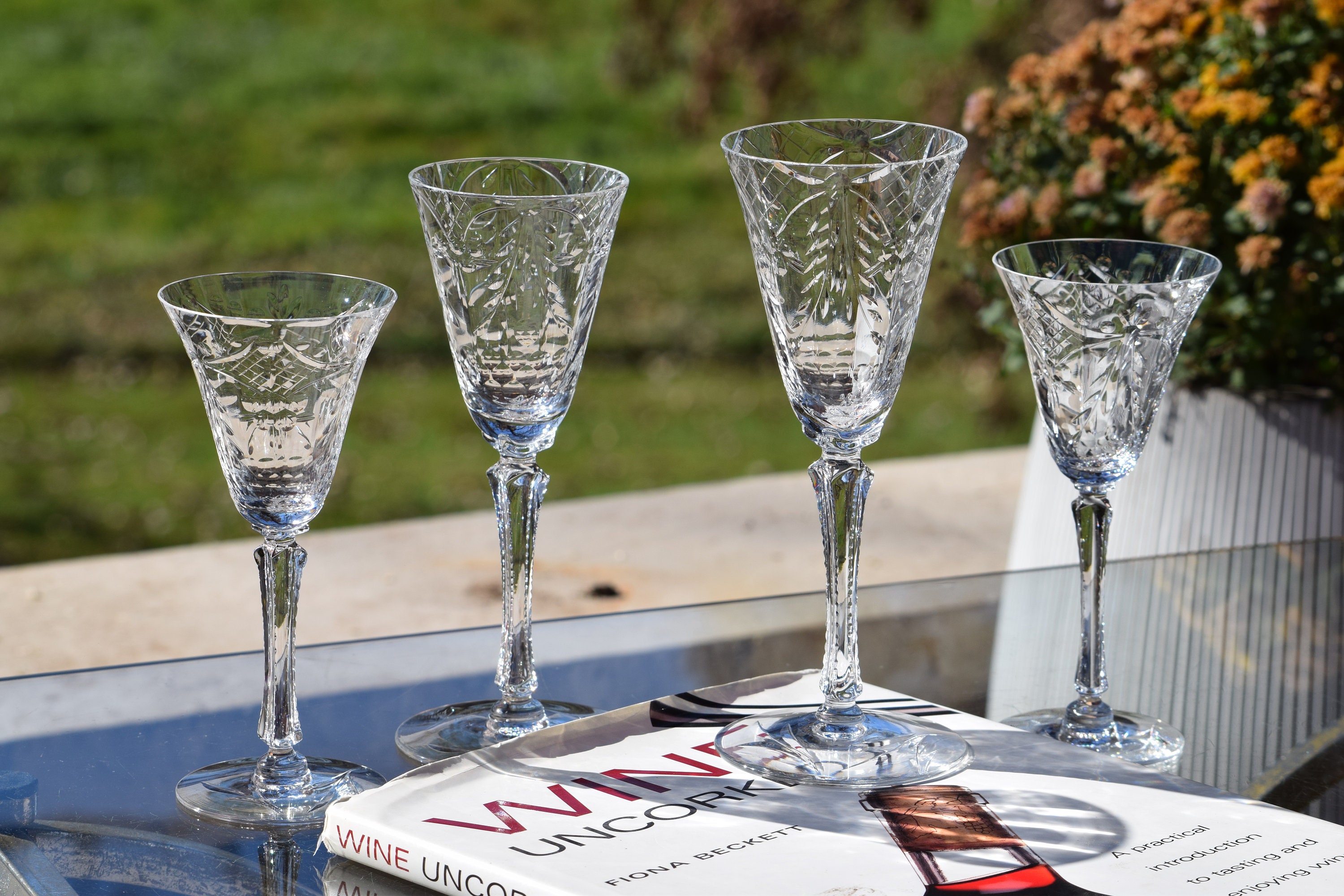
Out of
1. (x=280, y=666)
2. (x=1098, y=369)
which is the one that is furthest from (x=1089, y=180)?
(x=280, y=666)

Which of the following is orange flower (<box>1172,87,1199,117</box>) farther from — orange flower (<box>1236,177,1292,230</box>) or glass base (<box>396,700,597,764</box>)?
glass base (<box>396,700,597,764</box>)

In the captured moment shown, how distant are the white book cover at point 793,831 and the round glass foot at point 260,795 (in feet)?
0.31

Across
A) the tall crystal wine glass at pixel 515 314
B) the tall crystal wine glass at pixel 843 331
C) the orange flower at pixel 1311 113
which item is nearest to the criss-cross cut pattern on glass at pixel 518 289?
the tall crystal wine glass at pixel 515 314

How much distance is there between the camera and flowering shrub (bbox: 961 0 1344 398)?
6.97ft

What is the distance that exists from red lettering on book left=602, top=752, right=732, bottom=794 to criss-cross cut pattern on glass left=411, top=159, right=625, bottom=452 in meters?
0.27

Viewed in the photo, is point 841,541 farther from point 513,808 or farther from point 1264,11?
point 1264,11

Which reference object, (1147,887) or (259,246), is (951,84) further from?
(259,246)

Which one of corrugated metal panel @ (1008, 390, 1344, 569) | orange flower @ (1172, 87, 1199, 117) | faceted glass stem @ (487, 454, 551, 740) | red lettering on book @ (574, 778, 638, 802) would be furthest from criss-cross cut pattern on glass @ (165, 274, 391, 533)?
orange flower @ (1172, 87, 1199, 117)

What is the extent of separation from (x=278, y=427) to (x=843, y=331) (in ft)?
1.35

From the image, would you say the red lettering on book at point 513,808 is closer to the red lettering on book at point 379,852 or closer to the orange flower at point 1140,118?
the red lettering on book at point 379,852

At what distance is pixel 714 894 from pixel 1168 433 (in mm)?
1460

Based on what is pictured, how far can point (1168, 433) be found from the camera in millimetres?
2227

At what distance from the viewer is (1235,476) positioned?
2.18 metres

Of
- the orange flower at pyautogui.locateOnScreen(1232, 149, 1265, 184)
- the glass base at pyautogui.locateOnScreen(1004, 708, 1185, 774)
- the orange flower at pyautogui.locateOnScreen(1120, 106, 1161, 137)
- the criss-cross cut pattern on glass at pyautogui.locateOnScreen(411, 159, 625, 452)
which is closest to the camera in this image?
the criss-cross cut pattern on glass at pyautogui.locateOnScreen(411, 159, 625, 452)
